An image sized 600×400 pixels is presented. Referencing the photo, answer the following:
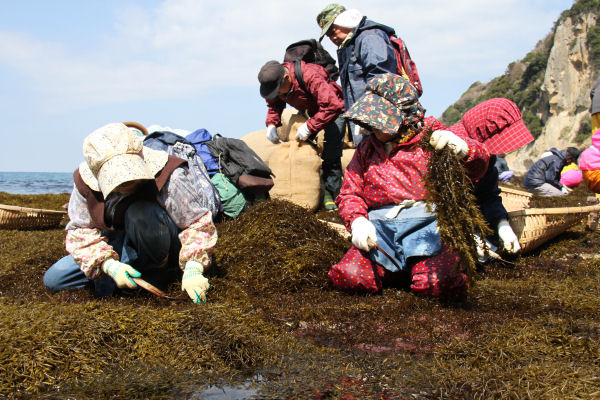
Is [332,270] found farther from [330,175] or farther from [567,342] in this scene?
[330,175]

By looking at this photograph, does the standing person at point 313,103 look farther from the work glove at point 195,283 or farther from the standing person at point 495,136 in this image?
the work glove at point 195,283

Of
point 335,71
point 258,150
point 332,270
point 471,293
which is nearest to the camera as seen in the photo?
point 471,293

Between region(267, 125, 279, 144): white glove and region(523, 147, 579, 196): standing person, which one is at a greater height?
region(267, 125, 279, 144): white glove

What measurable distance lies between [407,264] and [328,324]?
0.89 metres

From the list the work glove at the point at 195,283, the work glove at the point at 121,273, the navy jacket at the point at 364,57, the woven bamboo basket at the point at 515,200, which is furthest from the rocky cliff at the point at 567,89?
the work glove at the point at 121,273

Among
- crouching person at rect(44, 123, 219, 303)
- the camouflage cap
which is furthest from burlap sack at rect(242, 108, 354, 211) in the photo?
crouching person at rect(44, 123, 219, 303)

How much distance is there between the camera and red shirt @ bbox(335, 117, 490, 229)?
10.5 ft

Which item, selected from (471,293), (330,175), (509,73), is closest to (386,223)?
(471,293)

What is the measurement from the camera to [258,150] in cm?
671

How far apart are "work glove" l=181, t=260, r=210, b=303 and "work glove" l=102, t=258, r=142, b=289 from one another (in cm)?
25

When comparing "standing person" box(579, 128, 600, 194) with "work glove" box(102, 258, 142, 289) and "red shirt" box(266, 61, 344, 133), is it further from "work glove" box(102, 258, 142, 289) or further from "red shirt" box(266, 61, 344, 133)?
"work glove" box(102, 258, 142, 289)

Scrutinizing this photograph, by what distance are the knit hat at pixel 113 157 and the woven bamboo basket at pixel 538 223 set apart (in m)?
2.77

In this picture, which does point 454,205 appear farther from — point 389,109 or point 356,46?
point 356,46

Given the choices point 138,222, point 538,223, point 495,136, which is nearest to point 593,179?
point 538,223
